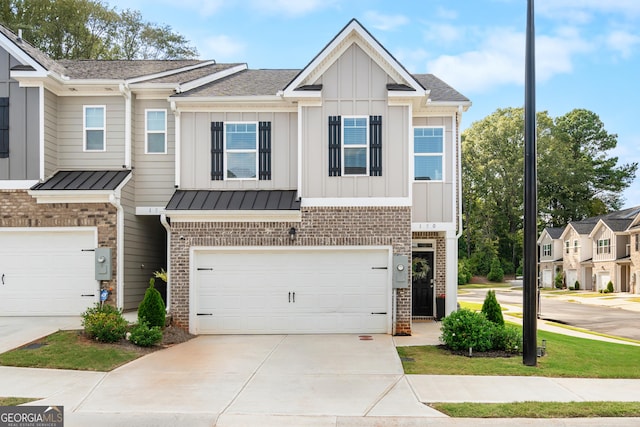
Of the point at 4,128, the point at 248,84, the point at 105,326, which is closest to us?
the point at 105,326

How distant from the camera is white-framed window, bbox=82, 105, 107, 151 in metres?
17.4

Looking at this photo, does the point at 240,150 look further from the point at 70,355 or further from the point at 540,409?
the point at 540,409

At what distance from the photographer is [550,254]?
63.1 meters

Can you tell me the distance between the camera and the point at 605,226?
170 feet

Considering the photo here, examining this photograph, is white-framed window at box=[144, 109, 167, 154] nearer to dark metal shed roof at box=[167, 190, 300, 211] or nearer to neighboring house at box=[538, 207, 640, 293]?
dark metal shed roof at box=[167, 190, 300, 211]

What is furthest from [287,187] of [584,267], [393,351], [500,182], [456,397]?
[500,182]

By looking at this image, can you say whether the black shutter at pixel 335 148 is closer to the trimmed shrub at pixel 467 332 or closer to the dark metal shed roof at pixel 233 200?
the dark metal shed roof at pixel 233 200

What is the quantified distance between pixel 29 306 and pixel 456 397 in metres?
11.8

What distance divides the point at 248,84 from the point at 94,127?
4488 mm

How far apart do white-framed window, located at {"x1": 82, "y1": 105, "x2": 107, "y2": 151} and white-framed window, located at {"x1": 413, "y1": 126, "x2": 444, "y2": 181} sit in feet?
28.8

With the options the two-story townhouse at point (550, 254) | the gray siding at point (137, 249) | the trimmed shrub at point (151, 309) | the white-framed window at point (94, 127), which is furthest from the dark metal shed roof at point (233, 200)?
the two-story townhouse at point (550, 254)

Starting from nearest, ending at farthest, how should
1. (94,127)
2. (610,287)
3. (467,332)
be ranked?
(467,332) < (94,127) < (610,287)

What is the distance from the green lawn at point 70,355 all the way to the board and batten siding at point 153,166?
211 inches

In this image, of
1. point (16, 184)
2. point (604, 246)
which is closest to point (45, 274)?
point (16, 184)
